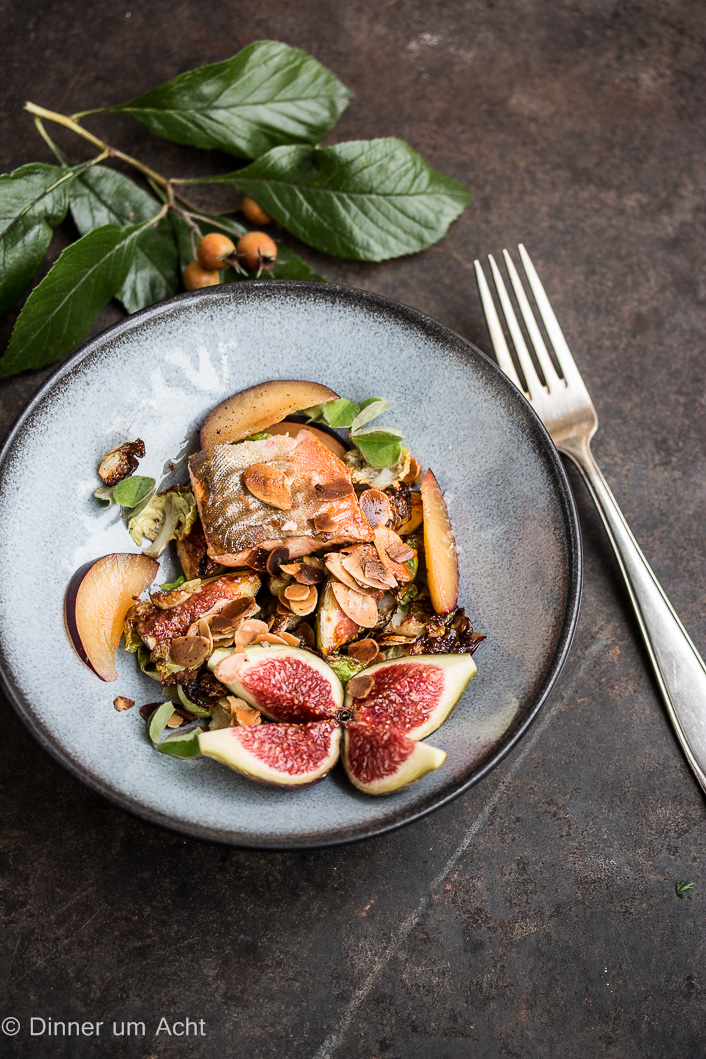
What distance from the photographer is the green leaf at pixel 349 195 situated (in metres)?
2.80

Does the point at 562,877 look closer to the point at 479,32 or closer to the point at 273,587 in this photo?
the point at 273,587

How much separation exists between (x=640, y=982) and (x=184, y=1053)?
53.3 inches

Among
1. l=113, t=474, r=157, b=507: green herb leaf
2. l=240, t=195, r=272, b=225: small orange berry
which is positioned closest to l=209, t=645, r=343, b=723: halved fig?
l=113, t=474, r=157, b=507: green herb leaf

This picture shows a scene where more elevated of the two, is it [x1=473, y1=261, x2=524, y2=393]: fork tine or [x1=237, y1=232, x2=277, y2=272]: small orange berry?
[x1=237, y1=232, x2=277, y2=272]: small orange berry

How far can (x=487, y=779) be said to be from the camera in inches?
98.3

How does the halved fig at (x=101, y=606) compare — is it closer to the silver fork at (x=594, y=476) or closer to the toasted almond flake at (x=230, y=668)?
the toasted almond flake at (x=230, y=668)

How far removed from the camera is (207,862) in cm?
235

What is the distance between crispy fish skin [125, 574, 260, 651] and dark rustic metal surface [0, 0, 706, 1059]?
63cm

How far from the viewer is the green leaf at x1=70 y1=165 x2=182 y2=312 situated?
2768mm

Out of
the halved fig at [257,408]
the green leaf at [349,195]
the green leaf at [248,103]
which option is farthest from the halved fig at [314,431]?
the green leaf at [248,103]

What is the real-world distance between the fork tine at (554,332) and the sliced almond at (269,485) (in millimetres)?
1170

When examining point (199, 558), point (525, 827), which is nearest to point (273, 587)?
point (199, 558)

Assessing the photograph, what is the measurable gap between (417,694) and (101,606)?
36.3 inches

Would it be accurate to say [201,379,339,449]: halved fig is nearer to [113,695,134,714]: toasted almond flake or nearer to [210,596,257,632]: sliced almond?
[210,596,257,632]: sliced almond
